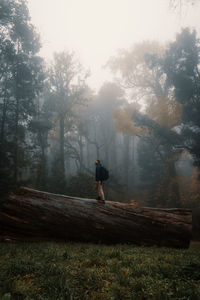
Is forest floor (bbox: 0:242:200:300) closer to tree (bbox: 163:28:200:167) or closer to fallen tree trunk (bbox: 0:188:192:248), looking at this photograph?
fallen tree trunk (bbox: 0:188:192:248)

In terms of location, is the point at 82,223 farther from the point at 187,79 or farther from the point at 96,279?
the point at 187,79

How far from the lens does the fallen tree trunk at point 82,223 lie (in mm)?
8461

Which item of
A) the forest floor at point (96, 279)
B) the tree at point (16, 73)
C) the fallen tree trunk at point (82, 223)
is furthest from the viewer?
the tree at point (16, 73)

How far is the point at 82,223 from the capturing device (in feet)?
29.0

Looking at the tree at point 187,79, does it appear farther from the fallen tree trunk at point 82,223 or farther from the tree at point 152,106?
the fallen tree trunk at point 82,223

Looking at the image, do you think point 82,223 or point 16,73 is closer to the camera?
point 82,223

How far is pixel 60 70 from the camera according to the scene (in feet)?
91.7

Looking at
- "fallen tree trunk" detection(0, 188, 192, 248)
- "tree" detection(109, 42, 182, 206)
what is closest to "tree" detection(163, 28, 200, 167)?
"tree" detection(109, 42, 182, 206)

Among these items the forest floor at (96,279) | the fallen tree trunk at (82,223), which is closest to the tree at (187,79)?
the fallen tree trunk at (82,223)

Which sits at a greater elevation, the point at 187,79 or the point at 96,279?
the point at 187,79

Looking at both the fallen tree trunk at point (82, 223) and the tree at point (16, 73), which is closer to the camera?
the fallen tree trunk at point (82, 223)

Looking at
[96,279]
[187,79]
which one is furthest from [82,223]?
[187,79]

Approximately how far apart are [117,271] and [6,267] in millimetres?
2657

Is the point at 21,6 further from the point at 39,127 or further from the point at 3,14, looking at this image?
the point at 39,127
